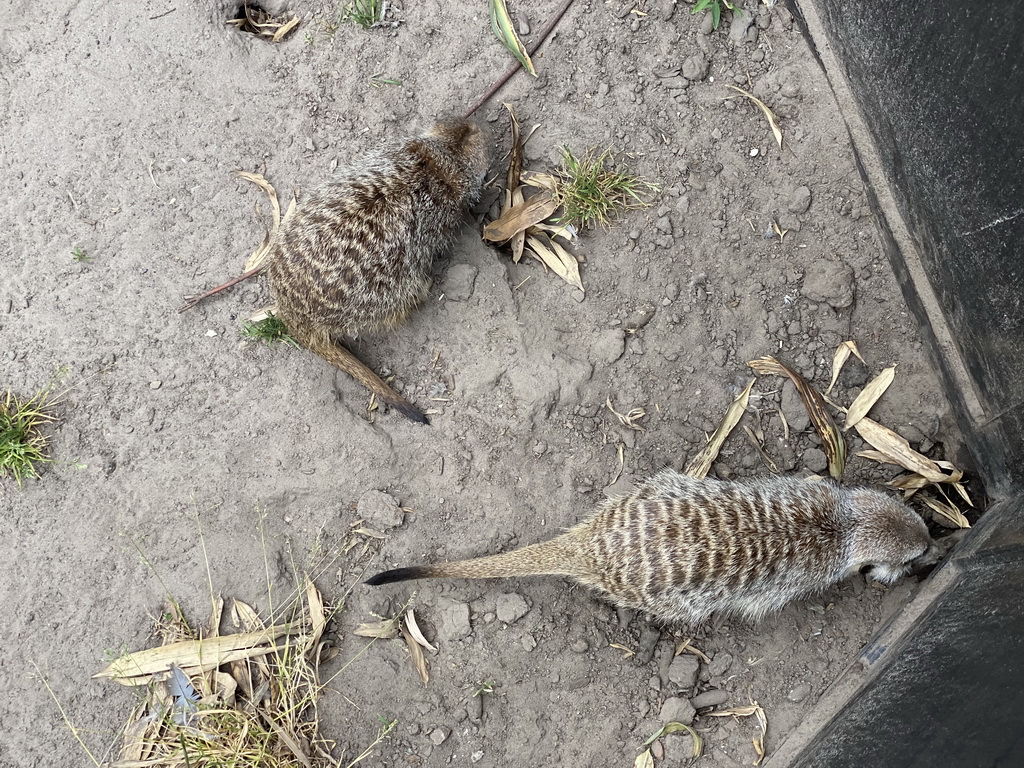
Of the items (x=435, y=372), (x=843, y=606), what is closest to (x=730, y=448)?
(x=843, y=606)

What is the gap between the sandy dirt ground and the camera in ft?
7.41

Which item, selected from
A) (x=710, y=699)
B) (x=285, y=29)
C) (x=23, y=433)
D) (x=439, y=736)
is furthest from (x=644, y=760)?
(x=285, y=29)

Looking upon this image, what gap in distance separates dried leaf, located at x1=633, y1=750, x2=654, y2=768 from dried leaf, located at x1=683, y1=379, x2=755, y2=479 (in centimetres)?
90

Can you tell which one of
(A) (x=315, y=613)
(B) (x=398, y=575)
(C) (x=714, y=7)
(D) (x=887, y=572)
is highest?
(C) (x=714, y=7)

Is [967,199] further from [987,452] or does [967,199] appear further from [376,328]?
[376,328]

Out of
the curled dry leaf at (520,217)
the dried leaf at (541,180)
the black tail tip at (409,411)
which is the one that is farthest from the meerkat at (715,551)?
the dried leaf at (541,180)

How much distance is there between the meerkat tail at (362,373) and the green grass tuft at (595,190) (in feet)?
2.79

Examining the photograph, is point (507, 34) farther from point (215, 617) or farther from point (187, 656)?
point (187, 656)

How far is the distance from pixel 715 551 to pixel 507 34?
1882 millimetres

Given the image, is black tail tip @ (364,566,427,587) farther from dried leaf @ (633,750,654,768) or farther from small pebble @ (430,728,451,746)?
dried leaf @ (633,750,654,768)

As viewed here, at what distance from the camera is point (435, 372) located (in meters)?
2.43

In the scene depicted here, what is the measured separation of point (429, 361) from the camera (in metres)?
2.43

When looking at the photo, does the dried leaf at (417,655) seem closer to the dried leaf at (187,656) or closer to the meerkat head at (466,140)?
the dried leaf at (187,656)

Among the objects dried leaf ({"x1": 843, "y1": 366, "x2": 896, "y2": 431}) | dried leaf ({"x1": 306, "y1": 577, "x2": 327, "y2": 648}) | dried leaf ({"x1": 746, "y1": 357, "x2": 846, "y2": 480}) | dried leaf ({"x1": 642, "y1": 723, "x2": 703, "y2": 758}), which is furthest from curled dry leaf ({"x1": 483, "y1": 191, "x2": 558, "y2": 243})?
dried leaf ({"x1": 642, "y1": 723, "x2": 703, "y2": 758})
